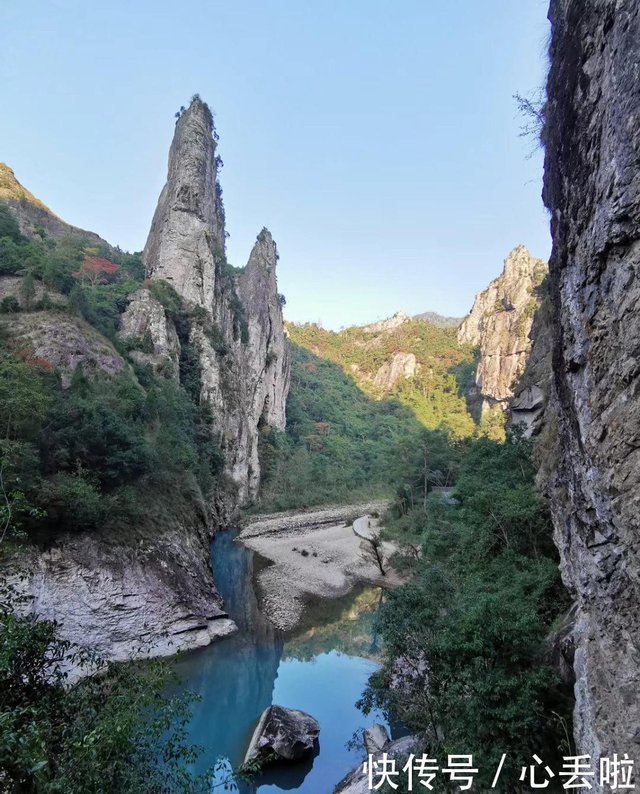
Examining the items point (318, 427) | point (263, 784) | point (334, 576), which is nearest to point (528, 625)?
point (263, 784)

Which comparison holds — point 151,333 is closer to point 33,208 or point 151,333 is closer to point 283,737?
point 283,737

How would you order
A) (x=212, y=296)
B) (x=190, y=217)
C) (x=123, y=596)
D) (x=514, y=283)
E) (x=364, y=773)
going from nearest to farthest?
1. (x=364, y=773)
2. (x=123, y=596)
3. (x=212, y=296)
4. (x=190, y=217)
5. (x=514, y=283)

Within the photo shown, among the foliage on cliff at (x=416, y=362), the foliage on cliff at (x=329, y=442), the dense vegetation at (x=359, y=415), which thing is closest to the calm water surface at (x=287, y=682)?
the dense vegetation at (x=359, y=415)

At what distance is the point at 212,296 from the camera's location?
40000 mm

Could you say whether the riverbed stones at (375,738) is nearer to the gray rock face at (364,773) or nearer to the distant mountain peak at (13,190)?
the gray rock face at (364,773)

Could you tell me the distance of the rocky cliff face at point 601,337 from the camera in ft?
14.2

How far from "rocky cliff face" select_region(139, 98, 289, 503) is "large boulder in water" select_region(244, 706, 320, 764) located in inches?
971

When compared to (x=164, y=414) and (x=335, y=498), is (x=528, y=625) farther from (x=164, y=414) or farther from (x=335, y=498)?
(x=335, y=498)

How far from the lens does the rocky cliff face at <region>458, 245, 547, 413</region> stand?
59.7 m

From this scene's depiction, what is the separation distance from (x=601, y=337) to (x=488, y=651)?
183 inches

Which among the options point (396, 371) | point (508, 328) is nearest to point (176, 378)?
point (508, 328)

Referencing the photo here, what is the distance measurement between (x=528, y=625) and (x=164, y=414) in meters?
19.6

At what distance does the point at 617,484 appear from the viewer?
4.57m

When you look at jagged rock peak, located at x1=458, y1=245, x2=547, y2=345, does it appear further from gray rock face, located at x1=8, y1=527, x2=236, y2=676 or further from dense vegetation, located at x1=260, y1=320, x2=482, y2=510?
gray rock face, located at x1=8, y1=527, x2=236, y2=676
